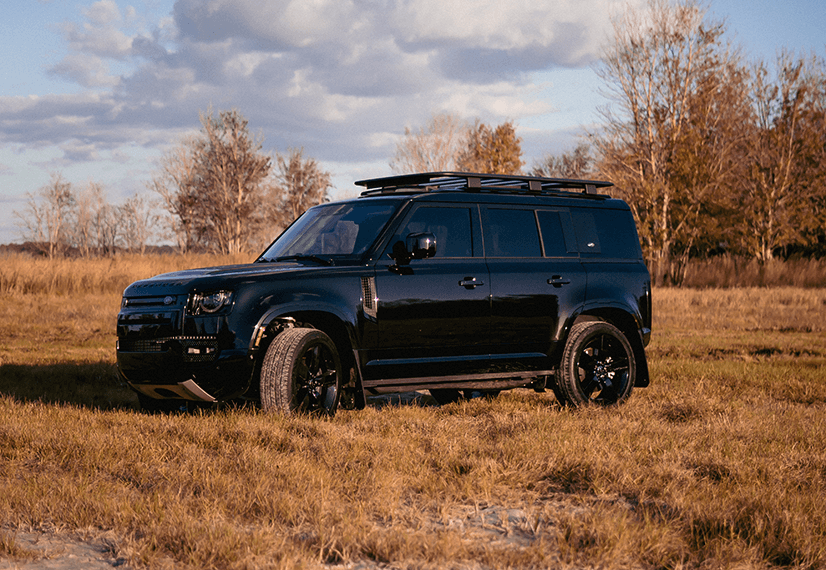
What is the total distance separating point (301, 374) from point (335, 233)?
1433mm

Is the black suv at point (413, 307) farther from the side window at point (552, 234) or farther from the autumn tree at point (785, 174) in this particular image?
the autumn tree at point (785, 174)

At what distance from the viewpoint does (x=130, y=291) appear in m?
7.30

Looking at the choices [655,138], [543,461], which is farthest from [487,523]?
[655,138]

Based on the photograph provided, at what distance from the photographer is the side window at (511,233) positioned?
8.02m

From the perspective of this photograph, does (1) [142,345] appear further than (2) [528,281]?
No

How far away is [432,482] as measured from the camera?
5176 millimetres

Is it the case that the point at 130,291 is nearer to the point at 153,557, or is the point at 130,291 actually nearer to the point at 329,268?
the point at 329,268

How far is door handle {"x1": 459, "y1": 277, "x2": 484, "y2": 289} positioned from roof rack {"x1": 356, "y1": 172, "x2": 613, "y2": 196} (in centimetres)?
94

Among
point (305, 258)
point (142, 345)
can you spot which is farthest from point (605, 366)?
point (142, 345)

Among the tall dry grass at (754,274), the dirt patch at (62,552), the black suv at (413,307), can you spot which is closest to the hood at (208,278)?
the black suv at (413,307)

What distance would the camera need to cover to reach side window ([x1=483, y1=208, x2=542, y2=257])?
802cm

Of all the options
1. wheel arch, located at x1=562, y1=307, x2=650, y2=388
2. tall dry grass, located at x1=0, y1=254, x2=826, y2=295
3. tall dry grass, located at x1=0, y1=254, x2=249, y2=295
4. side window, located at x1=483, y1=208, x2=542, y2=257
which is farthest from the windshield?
tall dry grass, located at x1=0, y1=254, x2=826, y2=295

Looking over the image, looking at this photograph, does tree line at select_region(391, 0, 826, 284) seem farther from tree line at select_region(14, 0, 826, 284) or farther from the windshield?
the windshield

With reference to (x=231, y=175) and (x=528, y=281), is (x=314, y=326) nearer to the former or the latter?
(x=528, y=281)
